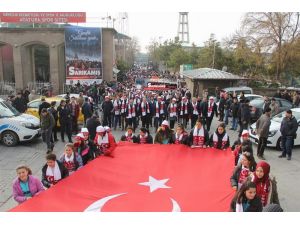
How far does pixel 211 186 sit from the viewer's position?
23.5 ft

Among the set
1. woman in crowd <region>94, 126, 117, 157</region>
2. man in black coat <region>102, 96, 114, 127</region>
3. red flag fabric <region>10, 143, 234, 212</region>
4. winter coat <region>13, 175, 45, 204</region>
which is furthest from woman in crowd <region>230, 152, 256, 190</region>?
man in black coat <region>102, 96, 114, 127</region>

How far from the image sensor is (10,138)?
13.7m

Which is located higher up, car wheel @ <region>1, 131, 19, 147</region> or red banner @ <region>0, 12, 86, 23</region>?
red banner @ <region>0, 12, 86, 23</region>

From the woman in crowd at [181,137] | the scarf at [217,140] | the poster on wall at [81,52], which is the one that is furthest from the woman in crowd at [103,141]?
the poster on wall at [81,52]

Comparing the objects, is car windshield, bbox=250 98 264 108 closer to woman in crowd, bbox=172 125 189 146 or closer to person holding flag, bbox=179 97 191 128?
person holding flag, bbox=179 97 191 128

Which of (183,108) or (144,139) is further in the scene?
(183,108)

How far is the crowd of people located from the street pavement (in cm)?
42

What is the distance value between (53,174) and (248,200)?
149 inches

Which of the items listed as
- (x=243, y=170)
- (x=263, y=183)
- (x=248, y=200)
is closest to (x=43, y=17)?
(x=243, y=170)

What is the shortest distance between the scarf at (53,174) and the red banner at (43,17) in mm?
28641

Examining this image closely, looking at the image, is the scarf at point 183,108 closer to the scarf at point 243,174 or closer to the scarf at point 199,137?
the scarf at point 199,137

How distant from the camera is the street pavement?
845 cm

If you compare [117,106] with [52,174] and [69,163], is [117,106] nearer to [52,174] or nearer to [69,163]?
[69,163]

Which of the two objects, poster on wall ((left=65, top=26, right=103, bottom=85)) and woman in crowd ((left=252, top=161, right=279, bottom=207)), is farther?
poster on wall ((left=65, top=26, right=103, bottom=85))
